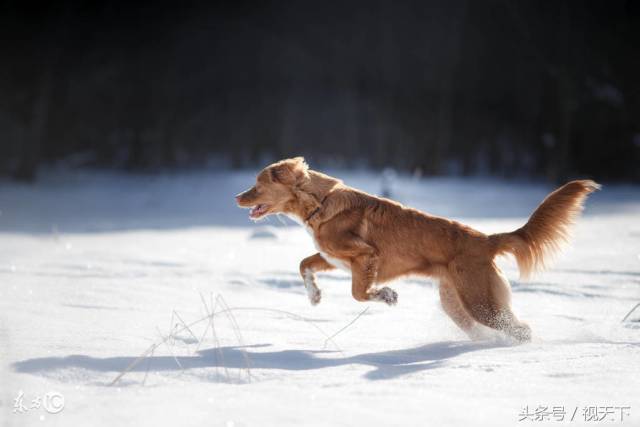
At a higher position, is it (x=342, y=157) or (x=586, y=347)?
(x=342, y=157)

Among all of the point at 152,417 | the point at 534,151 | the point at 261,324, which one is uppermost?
the point at 534,151

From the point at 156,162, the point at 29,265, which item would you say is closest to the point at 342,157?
the point at 156,162

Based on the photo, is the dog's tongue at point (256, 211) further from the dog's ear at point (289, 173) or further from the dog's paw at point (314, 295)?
the dog's paw at point (314, 295)

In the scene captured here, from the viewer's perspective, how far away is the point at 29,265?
22.0ft

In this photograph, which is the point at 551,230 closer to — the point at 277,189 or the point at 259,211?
the point at 277,189

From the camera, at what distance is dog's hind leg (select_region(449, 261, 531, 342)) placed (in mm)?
4469

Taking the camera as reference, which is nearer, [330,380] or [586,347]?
[330,380]

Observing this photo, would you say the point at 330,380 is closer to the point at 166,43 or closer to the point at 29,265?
the point at 29,265

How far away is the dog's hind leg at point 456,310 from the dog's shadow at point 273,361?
380mm

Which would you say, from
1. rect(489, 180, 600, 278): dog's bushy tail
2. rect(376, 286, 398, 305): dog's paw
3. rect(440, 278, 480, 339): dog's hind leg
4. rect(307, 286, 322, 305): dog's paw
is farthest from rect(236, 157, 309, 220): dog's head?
rect(489, 180, 600, 278): dog's bushy tail

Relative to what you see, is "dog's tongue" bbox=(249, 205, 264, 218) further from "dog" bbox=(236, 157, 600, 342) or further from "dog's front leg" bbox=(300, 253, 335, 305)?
"dog's front leg" bbox=(300, 253, 335, 305)

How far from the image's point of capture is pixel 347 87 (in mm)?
26375

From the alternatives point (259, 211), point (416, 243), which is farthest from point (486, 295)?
point (259, 211)

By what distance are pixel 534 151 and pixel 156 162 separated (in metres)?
15.9
